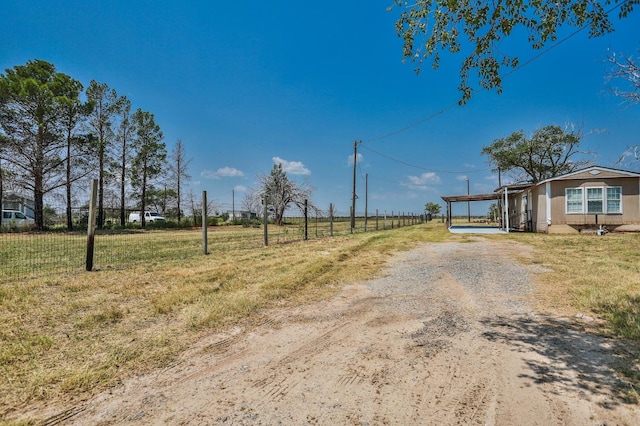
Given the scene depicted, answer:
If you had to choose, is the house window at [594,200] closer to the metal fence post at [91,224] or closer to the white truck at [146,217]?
the metal fence post at [91,224]

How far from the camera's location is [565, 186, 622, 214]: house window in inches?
626

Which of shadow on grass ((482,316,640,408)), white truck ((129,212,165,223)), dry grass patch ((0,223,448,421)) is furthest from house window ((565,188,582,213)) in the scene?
white truck ((129,212,165,223))

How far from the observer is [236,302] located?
170 inches

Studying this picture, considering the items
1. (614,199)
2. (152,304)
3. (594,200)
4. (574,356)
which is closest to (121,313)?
(152,304)

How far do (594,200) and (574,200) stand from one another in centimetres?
80

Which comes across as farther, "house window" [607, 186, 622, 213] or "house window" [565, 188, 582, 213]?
"house window" [565, 188, 582, 213]

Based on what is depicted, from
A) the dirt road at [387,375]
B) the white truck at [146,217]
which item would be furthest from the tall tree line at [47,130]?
the dirt road at [387,375]

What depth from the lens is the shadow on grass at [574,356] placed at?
2.29m

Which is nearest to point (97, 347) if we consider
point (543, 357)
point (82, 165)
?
point (543, 357)

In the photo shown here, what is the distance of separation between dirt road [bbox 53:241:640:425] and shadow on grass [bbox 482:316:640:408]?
1cm

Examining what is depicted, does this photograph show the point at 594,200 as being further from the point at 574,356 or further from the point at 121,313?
the point at 121,313

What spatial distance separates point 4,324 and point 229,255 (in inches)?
216

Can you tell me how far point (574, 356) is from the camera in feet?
9.13

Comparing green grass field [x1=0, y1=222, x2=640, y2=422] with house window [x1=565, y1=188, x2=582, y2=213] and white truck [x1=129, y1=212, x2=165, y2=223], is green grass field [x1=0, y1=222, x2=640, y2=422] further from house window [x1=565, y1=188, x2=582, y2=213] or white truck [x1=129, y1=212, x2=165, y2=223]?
white truck [x1=129, y1=212, x2=165, y2=223]
